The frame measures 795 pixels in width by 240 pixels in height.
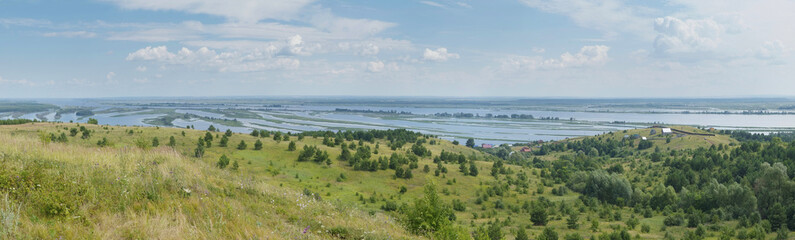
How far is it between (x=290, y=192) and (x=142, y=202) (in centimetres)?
575

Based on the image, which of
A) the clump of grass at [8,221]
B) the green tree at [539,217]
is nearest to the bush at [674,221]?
the green tree at [539,217]

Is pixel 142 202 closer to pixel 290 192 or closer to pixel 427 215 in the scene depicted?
pixel 290 192

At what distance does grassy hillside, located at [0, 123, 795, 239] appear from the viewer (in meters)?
9.73

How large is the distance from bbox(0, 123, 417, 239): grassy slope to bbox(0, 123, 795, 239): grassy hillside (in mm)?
39

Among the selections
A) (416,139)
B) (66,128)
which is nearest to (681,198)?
(416,139)

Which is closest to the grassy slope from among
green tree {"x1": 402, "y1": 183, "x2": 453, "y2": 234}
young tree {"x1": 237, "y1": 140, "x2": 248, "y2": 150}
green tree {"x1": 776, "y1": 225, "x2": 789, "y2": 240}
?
green tree {"x1": 402, "y1": 183, "x2": 453, "y2": 234}

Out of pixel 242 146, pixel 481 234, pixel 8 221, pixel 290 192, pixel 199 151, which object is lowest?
pixel 242 146

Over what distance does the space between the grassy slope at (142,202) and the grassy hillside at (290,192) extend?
0.13ft

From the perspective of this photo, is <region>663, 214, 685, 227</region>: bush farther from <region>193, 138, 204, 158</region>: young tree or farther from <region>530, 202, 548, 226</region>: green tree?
<region>193, 138, 204, 158</region>: young tree

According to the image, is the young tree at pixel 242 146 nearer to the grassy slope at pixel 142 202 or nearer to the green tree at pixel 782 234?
the grassy slope at pixel 142 202

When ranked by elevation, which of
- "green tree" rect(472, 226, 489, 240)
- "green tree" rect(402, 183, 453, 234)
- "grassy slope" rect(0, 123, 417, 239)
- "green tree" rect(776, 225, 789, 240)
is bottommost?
"green tree" rect(776, 225, 789, 240)

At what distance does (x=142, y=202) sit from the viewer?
10.6 meters

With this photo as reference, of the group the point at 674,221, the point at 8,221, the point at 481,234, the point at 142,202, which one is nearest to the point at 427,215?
the point at 481,234

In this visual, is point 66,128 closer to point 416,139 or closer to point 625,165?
point 416,139
